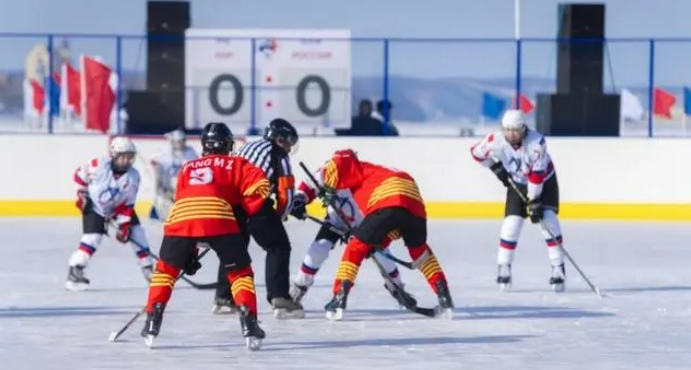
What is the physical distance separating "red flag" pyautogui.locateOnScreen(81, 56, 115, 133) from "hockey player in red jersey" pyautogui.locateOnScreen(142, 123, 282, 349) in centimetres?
1015

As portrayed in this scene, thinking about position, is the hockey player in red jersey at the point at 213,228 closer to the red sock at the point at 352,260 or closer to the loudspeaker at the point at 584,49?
the red sock at the point at 352,260

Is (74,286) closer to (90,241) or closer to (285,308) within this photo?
(90,241)

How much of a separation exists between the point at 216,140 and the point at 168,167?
8252 mm

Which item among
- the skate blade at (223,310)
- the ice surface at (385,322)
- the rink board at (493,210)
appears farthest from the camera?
the rink board at (493,210)

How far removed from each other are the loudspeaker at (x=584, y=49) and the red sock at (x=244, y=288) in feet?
34.3

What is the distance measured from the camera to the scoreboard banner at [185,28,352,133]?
Answer: 1850cm

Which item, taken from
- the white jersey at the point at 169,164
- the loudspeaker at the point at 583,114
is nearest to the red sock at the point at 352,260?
the white jersey at the point at 169,164

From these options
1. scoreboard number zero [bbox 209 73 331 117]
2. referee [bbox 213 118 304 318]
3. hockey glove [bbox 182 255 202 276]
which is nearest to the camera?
hockey glove [bbox 182 255 202 276]

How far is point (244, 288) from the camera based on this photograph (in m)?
7.70

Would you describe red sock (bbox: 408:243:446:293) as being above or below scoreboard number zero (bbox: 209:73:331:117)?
below

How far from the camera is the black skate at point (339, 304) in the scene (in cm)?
891

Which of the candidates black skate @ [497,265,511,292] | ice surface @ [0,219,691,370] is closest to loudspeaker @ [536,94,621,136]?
ice surface @ [0,219,691,370]

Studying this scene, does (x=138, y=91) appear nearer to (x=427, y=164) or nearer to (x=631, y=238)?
(x=427, y=164)

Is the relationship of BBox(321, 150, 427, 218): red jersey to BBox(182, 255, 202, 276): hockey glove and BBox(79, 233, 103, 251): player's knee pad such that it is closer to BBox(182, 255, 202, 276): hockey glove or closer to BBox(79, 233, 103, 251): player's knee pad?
BBox(182, 255, 202, 276): hockey glove
